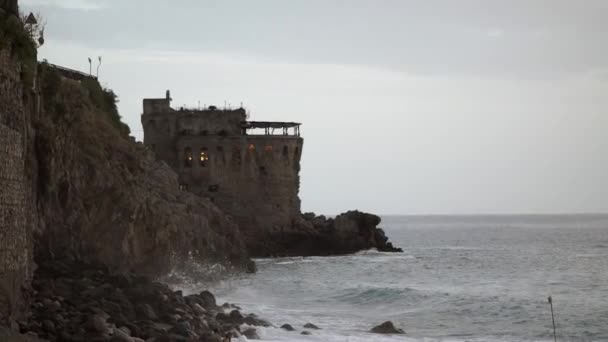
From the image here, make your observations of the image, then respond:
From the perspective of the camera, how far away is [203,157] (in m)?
74.4

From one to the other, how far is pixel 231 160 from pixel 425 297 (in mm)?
30779

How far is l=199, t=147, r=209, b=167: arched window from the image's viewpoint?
74.2 m

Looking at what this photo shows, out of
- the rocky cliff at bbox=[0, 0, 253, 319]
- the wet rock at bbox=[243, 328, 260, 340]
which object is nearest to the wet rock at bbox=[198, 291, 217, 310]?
the rocky cliff at bbox=[0, 0, 253, 319]

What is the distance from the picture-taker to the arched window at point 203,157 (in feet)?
243

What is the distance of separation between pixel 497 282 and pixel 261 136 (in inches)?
938

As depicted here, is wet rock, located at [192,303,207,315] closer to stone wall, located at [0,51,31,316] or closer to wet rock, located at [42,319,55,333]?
stone wall, located at [0,51,31,316]

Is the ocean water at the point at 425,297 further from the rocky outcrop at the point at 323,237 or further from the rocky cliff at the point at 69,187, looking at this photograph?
the rocky cliff at the point at 69,187

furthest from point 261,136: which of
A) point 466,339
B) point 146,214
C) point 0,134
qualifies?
point 0,134

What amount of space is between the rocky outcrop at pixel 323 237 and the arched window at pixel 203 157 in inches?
257

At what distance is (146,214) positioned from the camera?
39.9 meters

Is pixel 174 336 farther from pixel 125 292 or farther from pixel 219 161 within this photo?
pixel 219 161

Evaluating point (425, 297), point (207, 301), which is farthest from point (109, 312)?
point (425, 297)

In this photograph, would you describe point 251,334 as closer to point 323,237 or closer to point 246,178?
point 246,178

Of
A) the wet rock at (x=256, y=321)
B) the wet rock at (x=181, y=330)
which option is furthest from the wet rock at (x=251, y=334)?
the wet rock at (x=181, y=330)
